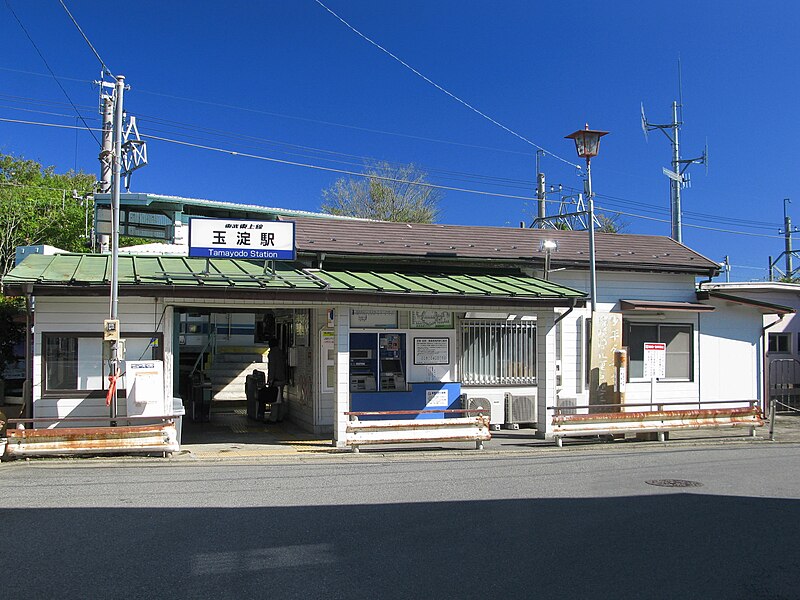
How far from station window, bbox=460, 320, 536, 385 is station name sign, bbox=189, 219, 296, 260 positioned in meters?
5.08

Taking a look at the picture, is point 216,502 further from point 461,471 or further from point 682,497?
point 682,497

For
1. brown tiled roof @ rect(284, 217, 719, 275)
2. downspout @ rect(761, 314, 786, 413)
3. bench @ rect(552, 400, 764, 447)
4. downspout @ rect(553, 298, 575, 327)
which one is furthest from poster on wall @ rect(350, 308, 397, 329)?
downspout @ rect(761, 314, 786, 413)

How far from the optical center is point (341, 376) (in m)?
15.1

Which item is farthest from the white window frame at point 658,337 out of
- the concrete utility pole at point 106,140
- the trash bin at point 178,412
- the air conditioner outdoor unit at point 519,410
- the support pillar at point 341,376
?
the concrete utility pole at point 106,140

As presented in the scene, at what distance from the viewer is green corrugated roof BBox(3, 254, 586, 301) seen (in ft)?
44.7

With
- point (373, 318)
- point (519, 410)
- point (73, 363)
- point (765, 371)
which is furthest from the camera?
point (765, 371)

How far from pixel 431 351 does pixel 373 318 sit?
1.57m

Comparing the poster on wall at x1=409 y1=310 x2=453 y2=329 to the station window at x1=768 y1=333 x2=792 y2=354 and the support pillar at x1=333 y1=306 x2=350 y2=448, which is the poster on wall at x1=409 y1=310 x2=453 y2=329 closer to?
the support pillar at x1=333 y1=306 x2=350 y2=448

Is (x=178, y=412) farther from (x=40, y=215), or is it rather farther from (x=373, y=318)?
(x=40, y=215)

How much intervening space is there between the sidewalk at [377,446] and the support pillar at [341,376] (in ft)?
1.20

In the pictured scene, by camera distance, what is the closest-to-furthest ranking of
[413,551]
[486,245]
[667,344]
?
[413,551] → [486,245] → [667,344]

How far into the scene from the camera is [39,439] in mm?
12812

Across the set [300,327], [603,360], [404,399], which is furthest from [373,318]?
[603,360]

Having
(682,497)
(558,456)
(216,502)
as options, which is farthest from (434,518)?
(558,456)
